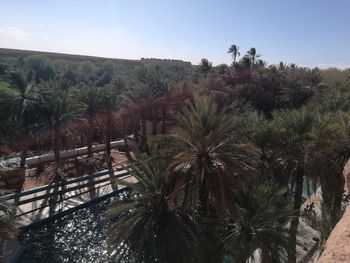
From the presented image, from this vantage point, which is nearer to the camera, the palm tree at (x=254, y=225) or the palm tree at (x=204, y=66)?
the palm tree at (x=254, y=225)

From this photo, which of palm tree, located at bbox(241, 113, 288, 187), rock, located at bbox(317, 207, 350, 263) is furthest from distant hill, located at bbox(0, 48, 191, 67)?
rock, located at bbox(317, 207, 350, 263)

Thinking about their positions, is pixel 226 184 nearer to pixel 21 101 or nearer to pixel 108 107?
pixel 21 101

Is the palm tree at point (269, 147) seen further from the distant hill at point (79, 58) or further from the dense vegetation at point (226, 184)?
the distant hill at point (79, 58)

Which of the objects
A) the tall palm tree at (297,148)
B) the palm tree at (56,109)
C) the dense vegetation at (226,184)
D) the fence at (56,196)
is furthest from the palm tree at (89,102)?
the tall palm tree at (297,148)

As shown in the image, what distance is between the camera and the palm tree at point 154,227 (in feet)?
26.5

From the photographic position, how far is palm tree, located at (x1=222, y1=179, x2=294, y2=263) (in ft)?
26.7

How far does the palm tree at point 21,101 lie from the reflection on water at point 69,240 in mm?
5861

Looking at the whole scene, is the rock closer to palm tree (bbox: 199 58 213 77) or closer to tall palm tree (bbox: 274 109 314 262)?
tall palm tree (bbox: 274 109 314 262)

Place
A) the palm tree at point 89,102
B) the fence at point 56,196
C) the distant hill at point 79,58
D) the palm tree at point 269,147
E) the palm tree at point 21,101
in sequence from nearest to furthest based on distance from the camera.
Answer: the palm tree at point 269,147 → the fence at point 56,196 → the palm tree at point 21,101 → the palm tree at point 89,102 → the distant hill at point 79,58

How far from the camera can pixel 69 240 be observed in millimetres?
14508

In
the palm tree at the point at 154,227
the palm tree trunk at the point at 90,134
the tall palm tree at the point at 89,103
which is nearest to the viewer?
the palm tree at the point at 154,227

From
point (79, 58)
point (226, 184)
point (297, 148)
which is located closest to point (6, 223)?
point (226, 184)

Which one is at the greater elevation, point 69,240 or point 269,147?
point 269,147

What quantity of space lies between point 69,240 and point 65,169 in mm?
8367
